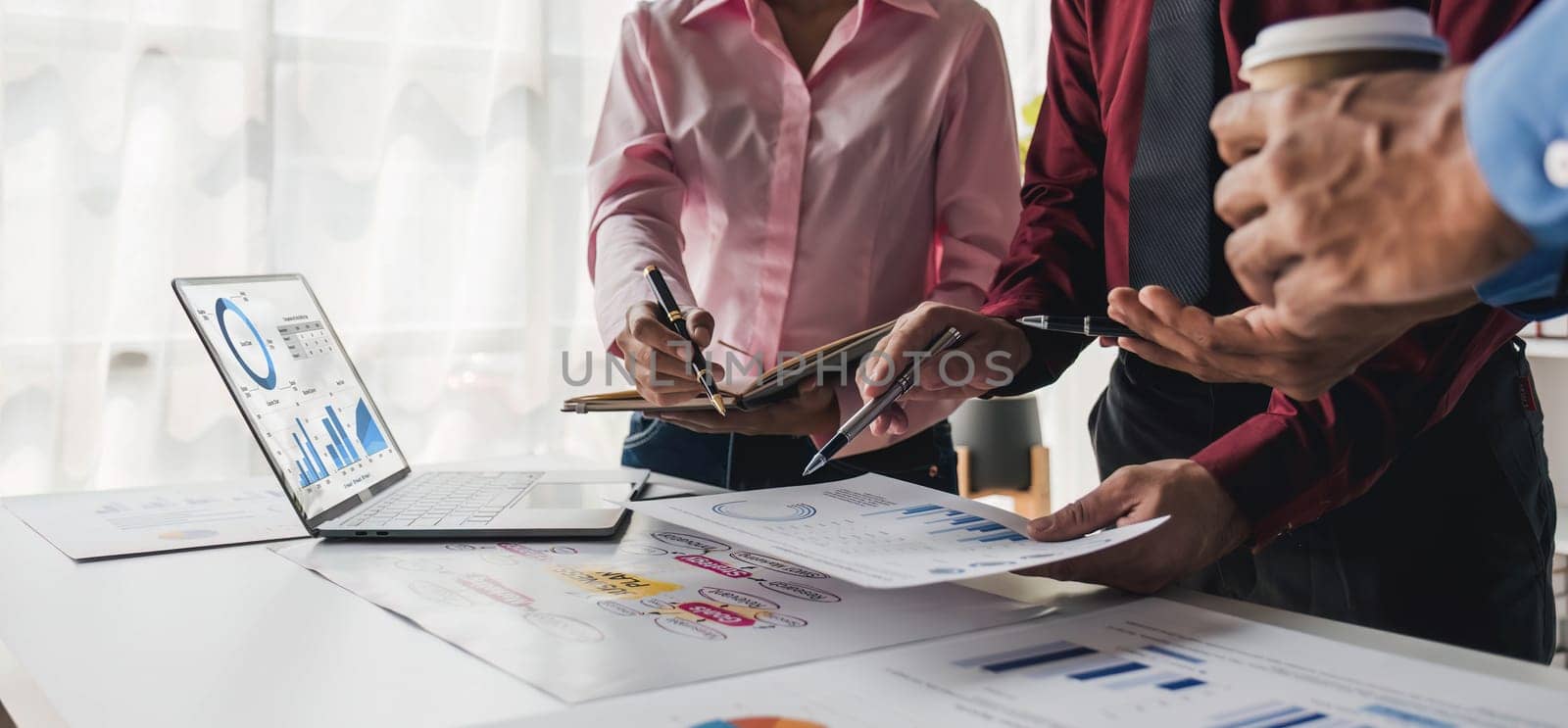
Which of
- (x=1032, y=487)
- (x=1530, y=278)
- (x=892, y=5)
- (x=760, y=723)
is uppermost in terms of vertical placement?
(x=892, y=5)

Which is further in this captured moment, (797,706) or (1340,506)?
(1340,506)

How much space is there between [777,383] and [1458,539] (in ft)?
2.06

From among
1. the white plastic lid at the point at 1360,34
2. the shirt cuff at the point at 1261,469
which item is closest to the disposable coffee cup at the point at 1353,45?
the white plastic lid at the point at 1360,34

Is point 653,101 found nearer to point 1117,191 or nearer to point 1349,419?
point 1117,191

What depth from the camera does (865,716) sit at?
1.84ft

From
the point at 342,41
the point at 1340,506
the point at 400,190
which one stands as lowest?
the point at 1340,506

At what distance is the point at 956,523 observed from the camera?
87cm

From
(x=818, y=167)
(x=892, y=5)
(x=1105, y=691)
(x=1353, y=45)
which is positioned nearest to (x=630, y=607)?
(x=1105, y=691)

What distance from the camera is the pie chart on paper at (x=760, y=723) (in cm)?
A: 55

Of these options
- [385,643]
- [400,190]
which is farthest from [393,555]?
[400,190]

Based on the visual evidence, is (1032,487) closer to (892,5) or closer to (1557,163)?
(892,5)

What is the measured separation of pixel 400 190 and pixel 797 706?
197 cm

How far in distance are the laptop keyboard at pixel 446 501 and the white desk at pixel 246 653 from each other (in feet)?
0.43

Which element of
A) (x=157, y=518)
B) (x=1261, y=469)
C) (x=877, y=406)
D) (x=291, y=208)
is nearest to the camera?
(x=1261, y=469)
